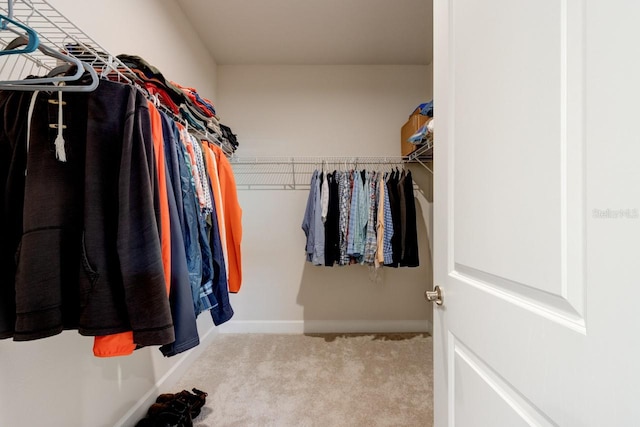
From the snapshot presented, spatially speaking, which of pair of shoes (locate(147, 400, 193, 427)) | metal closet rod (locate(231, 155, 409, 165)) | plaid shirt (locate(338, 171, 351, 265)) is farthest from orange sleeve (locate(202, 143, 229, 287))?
metal closet rod (locate(231, 155, 409, 165))

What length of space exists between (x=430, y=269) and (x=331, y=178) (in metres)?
1.35

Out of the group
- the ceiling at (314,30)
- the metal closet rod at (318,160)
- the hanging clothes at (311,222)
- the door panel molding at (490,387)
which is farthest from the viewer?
the metal closet rod at (318,160)

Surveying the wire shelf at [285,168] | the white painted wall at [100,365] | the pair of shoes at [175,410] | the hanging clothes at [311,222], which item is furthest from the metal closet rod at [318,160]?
the pair of shoes at [175,410]

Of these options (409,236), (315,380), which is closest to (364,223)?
(409,236)

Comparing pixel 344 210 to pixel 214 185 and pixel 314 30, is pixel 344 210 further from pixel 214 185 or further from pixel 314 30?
pixel 314 30

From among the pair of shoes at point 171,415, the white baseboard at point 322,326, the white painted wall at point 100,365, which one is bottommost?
the white baseboard at point 322,326

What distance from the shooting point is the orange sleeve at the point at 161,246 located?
2.19 feet

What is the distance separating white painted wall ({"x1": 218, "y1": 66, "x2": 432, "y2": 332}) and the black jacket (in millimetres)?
1906

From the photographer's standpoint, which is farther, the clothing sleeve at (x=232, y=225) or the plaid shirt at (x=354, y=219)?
the plaid shirt at (x=354, y=219)

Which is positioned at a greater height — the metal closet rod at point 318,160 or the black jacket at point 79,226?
the metal closet rod at point 318,160

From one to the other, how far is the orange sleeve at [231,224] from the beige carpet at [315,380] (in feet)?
2.53

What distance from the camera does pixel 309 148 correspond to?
8.52 ft

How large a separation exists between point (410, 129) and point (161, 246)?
2.13 metres

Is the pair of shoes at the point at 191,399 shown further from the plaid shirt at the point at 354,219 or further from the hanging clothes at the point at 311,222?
the plaid shirt at the point at 354,219
